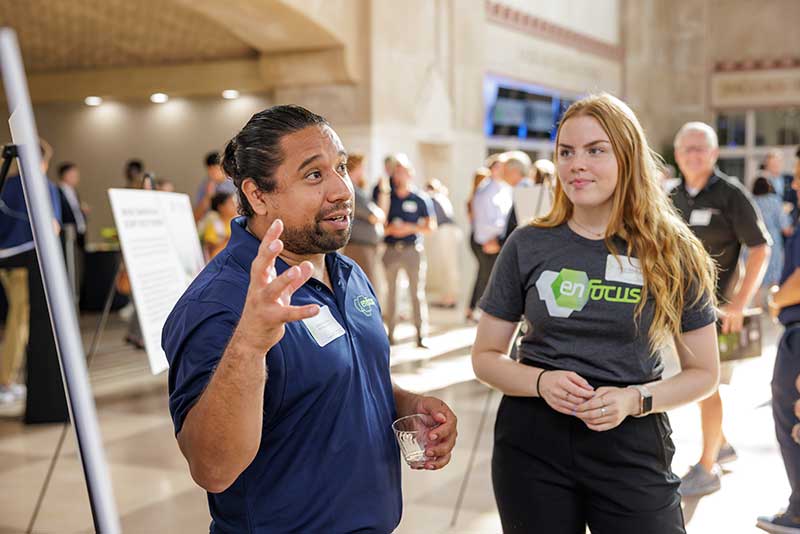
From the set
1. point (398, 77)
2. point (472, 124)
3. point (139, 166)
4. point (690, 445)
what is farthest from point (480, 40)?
point (690, 445)

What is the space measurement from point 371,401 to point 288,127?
0.57 metres

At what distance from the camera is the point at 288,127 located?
1923 mm

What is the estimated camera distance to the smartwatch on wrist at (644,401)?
7.85 ft

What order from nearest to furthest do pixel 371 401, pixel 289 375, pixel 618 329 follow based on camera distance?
pixel 289 375 < pixel 371 401 < pixel 618 329

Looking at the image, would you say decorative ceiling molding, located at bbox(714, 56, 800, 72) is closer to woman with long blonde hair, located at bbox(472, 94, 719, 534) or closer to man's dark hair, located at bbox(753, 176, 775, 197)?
man's dark hair, located at bbox(753, 176, 775, 197)

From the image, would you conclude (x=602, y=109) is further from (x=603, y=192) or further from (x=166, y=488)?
(x=166, y=488)

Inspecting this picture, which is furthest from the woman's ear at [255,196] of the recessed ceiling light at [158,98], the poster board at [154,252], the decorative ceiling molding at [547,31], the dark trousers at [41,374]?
the decorative ceiling molding at [547,31]

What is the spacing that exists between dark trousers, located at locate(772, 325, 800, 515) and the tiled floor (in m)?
0.53

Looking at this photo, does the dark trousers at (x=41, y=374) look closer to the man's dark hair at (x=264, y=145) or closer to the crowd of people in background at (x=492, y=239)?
the crowd of people in background at (x=492, y=239)

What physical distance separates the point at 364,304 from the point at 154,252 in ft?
7.88

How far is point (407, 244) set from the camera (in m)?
9.72

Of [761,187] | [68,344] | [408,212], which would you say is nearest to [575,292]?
[68,344]

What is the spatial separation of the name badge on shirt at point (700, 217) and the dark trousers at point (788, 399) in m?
1.17

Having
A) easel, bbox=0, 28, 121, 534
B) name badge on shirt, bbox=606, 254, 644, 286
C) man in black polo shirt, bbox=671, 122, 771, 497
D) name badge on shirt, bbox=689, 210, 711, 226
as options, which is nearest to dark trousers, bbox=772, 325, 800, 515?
man in black polo shirt, bbox=671, 122, 771, 497
